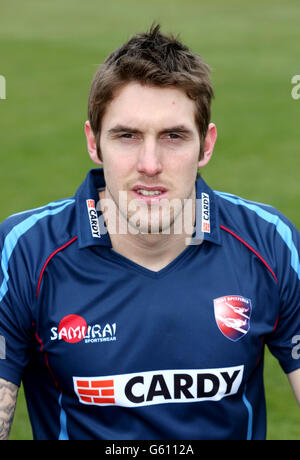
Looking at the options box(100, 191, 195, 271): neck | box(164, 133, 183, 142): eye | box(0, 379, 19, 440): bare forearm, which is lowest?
box(0, 379, 19, 440): bare forearm

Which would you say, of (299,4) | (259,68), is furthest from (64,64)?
(299,4)

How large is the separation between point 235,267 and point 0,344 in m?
0.94

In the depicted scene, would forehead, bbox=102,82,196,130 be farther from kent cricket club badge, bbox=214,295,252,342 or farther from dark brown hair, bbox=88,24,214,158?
kent cricket club badge, bbox=214,295,252,342

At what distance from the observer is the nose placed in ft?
9.02

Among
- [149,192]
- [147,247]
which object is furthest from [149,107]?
[147,247]

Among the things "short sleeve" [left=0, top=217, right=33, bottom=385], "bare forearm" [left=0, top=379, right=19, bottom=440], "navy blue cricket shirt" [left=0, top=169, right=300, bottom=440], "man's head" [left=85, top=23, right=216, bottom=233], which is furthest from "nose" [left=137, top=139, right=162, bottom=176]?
"bare forearm" [left=0, top=379, right=19, bottom=440]

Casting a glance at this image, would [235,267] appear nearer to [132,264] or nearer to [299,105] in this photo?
[132,264]

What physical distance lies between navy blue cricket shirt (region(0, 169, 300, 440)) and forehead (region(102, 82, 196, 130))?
444 millimetres

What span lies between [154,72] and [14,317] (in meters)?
1.03

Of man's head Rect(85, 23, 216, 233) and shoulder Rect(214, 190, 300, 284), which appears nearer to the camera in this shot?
man's head Rect(85, 23, 216, 233)

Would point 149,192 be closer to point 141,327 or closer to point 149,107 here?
point 149,107

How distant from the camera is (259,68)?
52.5 feet

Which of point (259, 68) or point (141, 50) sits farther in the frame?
point (259, 68)

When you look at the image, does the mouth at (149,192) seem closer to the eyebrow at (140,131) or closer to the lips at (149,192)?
the lips at (149,192)
